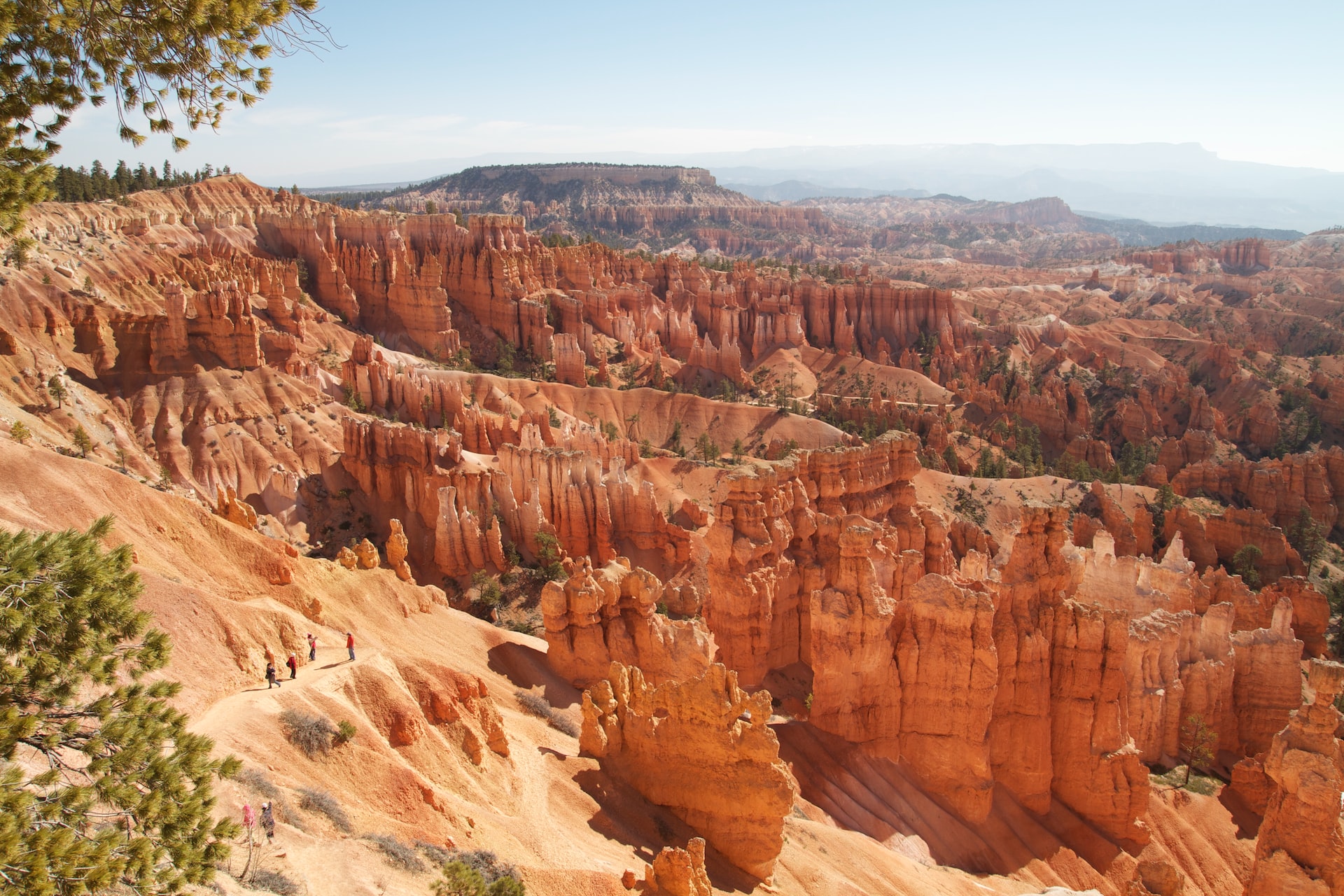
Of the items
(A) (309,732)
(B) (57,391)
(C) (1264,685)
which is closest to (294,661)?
(A) (309,732)

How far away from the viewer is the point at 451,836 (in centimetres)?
1282

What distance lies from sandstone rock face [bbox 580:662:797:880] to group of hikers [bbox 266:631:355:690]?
4.65m

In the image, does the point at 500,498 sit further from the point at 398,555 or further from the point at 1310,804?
the point at 1310,804

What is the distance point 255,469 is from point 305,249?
137 ft

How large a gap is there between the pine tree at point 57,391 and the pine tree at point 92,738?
3805cm

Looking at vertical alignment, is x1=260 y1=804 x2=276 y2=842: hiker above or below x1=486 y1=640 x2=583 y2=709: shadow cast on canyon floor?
above

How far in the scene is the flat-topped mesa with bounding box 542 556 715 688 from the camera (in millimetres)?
23312

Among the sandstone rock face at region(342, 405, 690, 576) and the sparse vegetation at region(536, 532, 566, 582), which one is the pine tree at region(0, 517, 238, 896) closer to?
the sparse vegetation at region(536, 532, 566, 582)

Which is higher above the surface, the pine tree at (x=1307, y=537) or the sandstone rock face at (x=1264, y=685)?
the sandstone rock face at (x=1264, y=685)

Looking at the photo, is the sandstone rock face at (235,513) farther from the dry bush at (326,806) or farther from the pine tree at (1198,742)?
the pine tree at (1198,742)

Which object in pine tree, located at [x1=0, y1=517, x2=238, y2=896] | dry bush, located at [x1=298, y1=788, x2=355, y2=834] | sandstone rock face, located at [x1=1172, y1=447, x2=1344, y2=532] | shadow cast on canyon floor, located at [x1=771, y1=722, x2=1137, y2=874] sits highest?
pine tree, located at [x1=0, y1=517, x2=238, y2=896]

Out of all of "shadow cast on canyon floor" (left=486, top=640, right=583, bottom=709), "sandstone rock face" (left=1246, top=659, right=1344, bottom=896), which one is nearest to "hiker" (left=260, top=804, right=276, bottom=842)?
"shadow cast on canyon floor" (left=486, top=640, right=583, bottom=709)

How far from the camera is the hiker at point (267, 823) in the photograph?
1099 cm

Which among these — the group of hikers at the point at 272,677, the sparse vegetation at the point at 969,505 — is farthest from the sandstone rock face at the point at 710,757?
the sparse vegetation at the point at 969,505
